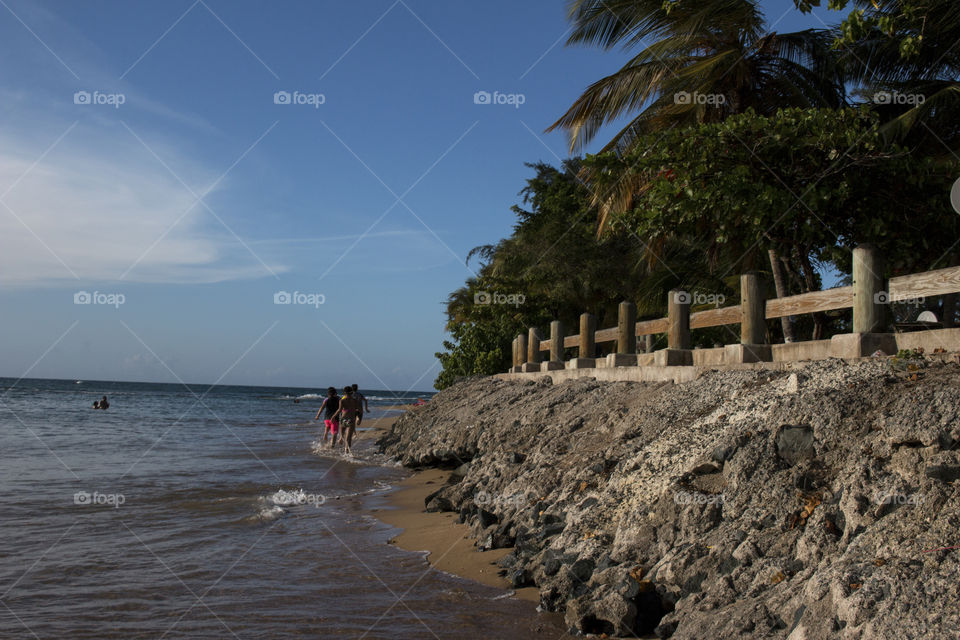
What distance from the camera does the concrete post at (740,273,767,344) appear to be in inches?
346

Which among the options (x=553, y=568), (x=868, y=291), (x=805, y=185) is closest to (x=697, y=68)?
(x=805, y=185)

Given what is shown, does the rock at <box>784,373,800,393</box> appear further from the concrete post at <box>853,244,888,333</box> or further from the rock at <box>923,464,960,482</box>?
the rock at <box>923,464,960,482</box>

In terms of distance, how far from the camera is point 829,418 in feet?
19.3

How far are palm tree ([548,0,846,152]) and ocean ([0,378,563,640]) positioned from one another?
28.7 feet

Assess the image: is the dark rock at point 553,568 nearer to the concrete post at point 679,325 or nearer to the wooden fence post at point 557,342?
the concrete post at point 679,325

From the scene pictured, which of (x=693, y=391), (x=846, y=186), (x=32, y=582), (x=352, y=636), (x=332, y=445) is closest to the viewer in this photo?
(x=352, y=636)

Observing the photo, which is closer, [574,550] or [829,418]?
[829,418]

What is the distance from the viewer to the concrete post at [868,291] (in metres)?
7.38

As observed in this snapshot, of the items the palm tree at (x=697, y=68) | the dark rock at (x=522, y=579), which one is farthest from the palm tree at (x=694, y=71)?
the dark rock at (x=522, y=579)

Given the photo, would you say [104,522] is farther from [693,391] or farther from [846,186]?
[846,186]

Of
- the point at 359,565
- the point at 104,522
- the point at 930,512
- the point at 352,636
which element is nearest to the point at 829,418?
the point at 930,512

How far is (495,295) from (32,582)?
20783 millimetres

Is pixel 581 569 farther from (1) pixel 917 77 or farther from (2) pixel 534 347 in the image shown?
(1) pixel 917 77

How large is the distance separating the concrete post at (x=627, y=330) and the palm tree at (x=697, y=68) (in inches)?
147
